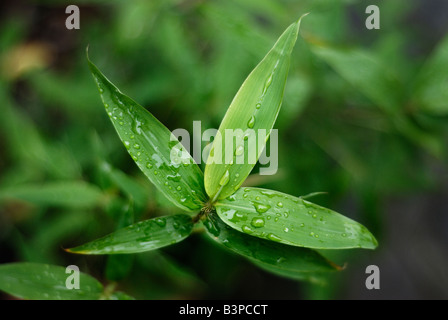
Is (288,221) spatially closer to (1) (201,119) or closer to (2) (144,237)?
(2) (144,237)

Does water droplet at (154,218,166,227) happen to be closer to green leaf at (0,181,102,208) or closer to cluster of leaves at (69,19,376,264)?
cluster of leaves at (69,19,376,264)

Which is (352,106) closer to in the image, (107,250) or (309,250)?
(309,250)

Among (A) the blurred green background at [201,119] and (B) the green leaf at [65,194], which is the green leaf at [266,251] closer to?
(A) the blurred green background at [201,119]

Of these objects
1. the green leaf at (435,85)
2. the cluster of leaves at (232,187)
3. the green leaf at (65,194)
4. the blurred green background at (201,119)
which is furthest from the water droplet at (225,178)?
the green leaf at (435,85)

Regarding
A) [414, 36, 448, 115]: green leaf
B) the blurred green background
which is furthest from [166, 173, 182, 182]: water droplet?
[414, 36, 448, 115]: green leaf

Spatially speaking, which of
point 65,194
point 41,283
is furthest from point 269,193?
point 65,194
